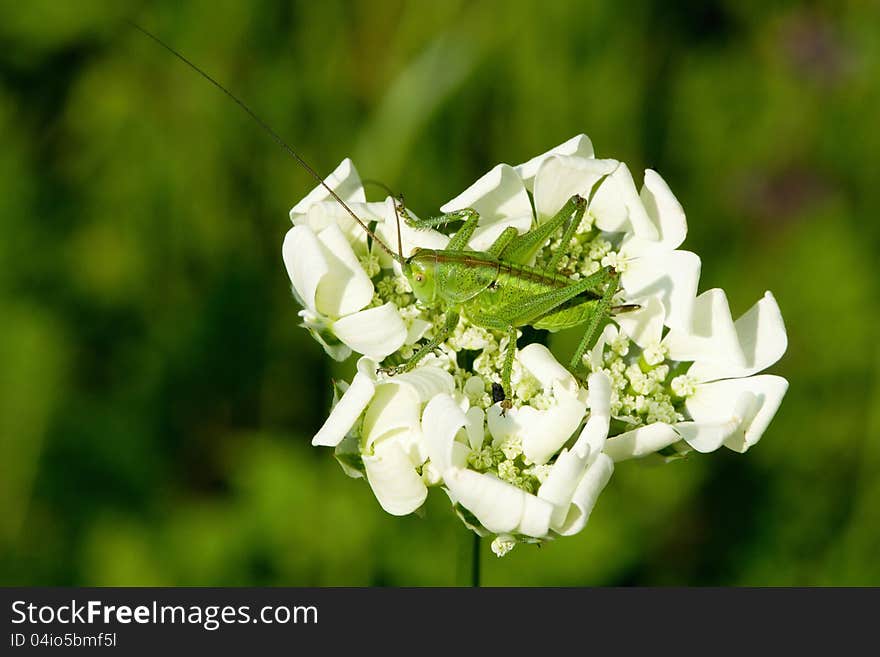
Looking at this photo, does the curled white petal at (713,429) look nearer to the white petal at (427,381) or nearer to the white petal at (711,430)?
the white petal at (711,430)

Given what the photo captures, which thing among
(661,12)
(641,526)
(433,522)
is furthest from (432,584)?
(661,12)

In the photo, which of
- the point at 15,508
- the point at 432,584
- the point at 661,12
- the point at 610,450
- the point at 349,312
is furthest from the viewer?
the point at 661,12

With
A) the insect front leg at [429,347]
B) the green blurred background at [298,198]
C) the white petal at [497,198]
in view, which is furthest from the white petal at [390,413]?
the green blurred background at [298,198]

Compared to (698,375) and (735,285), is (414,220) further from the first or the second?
(735,285)

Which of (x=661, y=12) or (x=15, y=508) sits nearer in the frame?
(x=15, y=508)

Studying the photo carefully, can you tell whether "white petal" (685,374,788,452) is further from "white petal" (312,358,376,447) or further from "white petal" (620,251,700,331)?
"white petal" (312,358,376,447)

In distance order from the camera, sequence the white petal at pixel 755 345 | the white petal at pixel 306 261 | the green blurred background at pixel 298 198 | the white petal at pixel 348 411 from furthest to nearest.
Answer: the green blurred background at pixel 298 198 < the white petal at pixel 755 345 < the white petal at pixel 306 261 < the white petal at pixel 348 411

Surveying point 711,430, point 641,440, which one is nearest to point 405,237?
point 641,440
